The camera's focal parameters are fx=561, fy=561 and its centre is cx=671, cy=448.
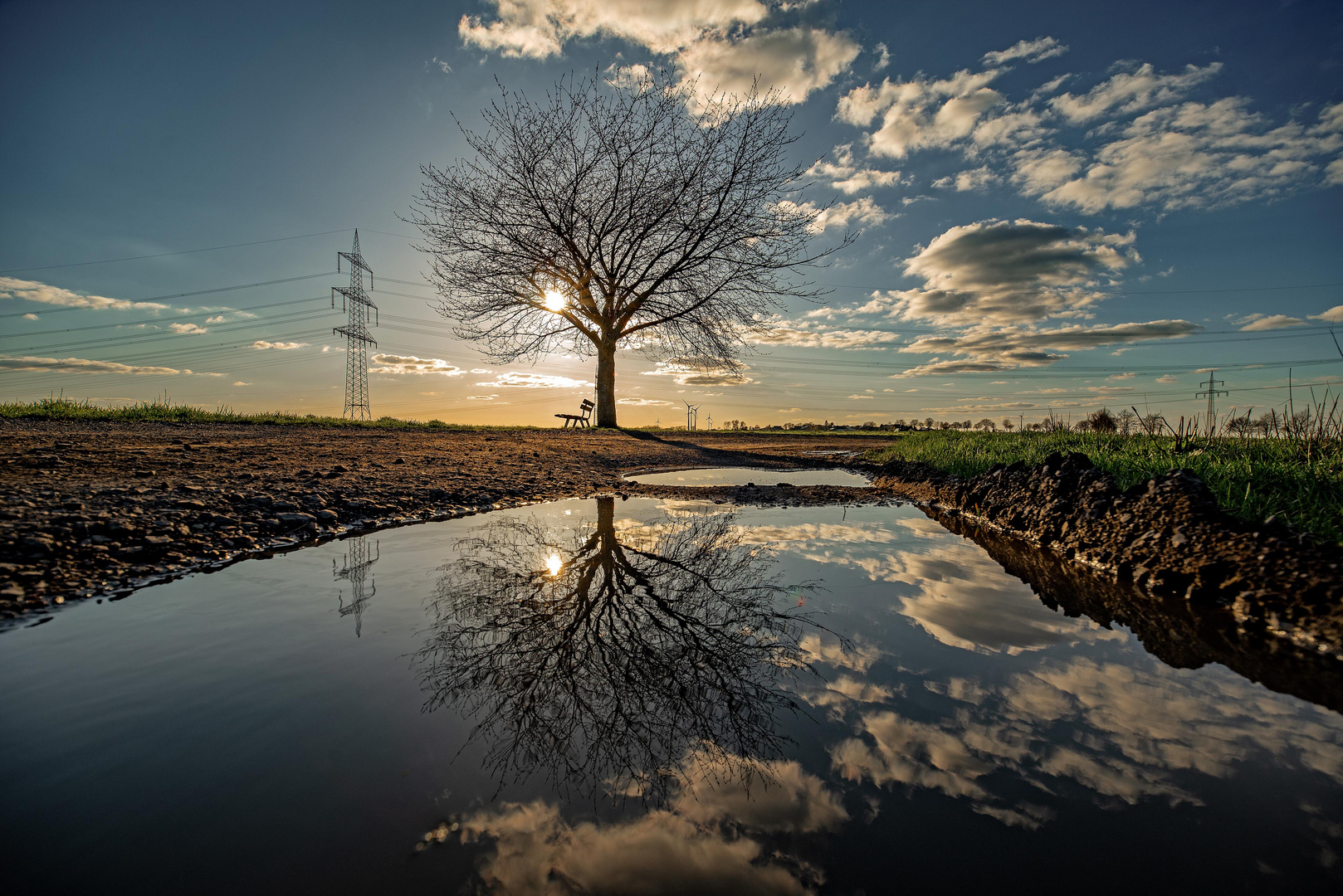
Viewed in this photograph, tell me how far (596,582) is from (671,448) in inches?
394

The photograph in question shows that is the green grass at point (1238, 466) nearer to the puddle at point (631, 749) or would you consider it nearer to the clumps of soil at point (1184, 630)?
the clumps of soil at point (1184, 630)

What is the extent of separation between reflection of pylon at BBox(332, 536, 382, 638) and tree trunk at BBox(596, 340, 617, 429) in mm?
15373

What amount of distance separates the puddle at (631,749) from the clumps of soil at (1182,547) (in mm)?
855

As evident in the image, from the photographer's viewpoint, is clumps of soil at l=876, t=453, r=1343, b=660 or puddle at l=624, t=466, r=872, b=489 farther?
puddle at l=624, t=466, r=872, b=489

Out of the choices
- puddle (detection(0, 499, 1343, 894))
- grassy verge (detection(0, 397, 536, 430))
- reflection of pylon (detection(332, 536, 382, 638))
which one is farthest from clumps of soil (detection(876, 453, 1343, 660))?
grassy verge (detection(0, 397, 536, 430))

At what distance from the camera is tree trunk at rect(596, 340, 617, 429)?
19.2 metres

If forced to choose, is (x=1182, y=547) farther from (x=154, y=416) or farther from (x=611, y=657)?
(x=154, y=416)

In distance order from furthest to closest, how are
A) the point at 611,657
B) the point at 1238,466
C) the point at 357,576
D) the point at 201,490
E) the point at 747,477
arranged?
the point at 747,477, the point at 1238,466, the point at 201,490, the point at 357,576, the point at 611,657

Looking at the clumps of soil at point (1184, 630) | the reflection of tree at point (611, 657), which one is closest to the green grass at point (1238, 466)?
the clumps of soil at point (1184, 630)

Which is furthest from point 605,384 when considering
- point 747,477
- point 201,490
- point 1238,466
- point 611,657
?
point 611,657

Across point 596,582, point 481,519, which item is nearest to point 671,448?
point 481,519

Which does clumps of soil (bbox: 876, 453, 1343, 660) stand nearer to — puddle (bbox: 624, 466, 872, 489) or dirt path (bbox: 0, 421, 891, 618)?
puddle (bbox: 624, 466, 872, 489)

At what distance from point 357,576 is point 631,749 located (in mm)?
2285

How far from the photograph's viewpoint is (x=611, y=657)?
225cm
